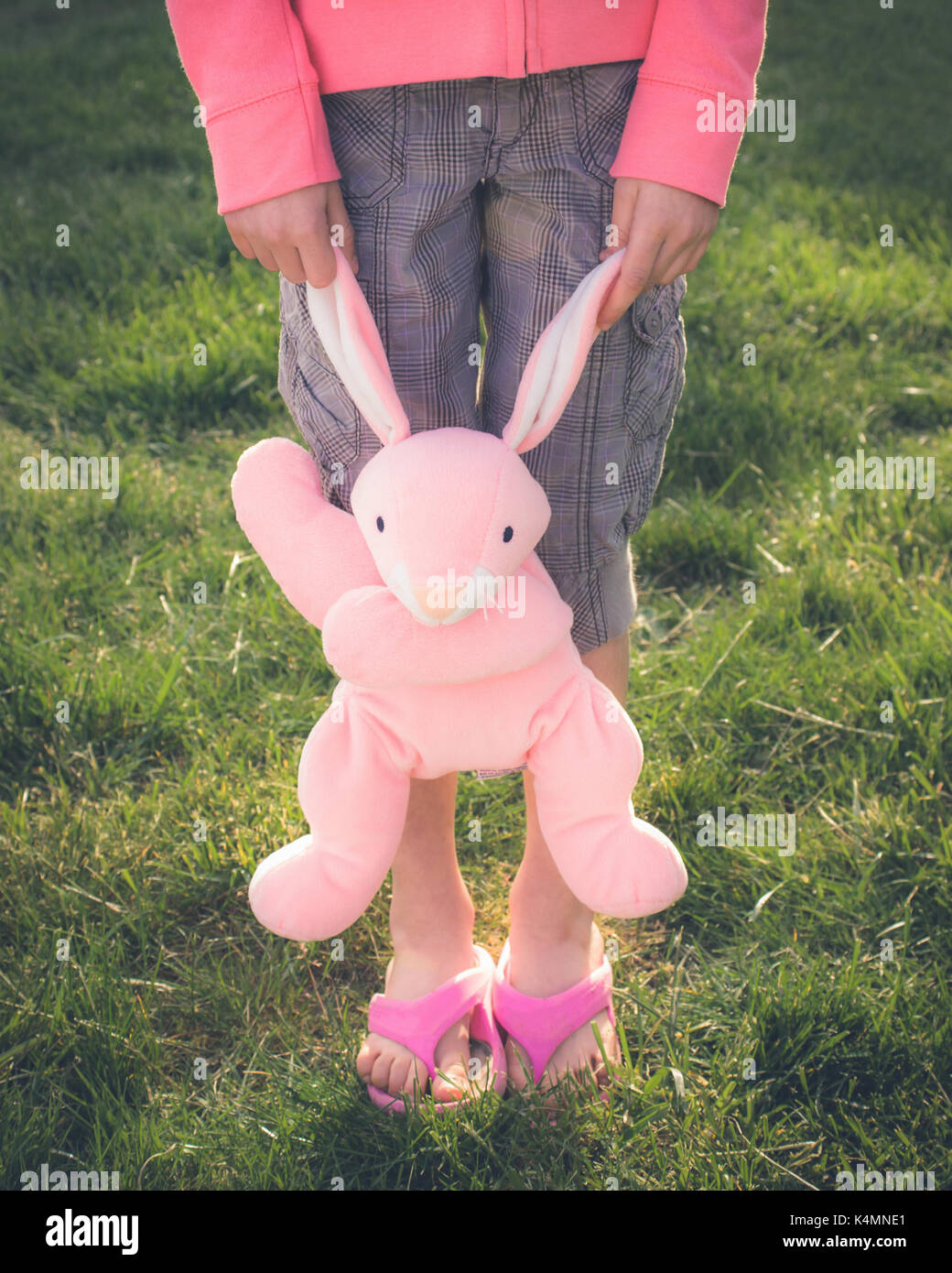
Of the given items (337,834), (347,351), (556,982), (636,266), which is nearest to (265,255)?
(347,351)

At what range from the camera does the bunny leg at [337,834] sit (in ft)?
3.94

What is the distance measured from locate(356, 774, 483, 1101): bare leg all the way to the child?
0.07 metres

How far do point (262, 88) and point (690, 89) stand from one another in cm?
42

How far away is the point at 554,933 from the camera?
59.6 inches

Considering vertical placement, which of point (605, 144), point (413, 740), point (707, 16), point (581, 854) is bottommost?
point (581, 854)

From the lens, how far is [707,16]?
3.75 ft

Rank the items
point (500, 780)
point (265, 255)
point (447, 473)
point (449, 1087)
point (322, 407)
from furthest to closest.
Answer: point (500, 780), point (449, 1087), point (322, 407), point (265, 255), point (447, 473)

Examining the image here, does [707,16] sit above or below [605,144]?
above

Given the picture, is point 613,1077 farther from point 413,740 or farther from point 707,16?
point 707,16

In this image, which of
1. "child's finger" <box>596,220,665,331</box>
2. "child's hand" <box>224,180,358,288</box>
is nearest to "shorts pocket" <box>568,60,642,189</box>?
"child's finger" <box>596,220,665,331</box>

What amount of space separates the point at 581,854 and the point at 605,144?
29.3 inches

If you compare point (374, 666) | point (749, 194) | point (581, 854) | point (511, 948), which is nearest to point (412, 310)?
point (374, 666)

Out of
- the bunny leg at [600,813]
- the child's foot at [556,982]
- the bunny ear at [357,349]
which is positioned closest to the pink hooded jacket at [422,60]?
the bunny ear at [357,349]

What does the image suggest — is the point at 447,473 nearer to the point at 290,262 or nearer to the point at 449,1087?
the point at 290,262
